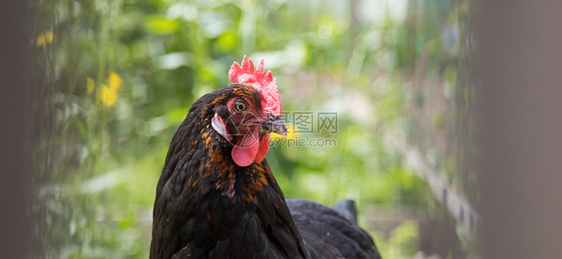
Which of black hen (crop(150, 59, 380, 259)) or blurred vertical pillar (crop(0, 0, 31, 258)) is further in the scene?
black hen (crop(150, 59, 380, 259))

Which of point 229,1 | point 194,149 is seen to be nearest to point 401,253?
point 229,1

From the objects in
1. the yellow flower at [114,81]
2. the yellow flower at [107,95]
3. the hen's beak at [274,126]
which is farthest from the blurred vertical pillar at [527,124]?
the yellow flower at [114,81]

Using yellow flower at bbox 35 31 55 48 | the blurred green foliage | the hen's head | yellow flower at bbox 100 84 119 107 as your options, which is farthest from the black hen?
yellow flower at bbox 100 84 119 107

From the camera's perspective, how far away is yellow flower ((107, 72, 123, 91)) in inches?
116

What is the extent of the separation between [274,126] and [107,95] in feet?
5.23

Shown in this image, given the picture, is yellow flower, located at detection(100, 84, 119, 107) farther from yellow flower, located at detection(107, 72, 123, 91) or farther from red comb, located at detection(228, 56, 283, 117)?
red comb, located at detection(228, 56, 283, 117)

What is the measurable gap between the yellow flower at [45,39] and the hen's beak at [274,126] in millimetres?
628

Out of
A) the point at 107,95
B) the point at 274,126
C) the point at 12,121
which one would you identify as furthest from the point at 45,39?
the point at 107,95

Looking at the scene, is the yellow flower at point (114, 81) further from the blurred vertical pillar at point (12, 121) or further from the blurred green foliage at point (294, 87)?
the blurred vertical pillar at point (12, 121)

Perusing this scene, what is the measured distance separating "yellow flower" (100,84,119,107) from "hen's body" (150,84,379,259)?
49.0 inches

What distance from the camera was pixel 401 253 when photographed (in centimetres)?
335

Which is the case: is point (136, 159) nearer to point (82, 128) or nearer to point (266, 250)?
point (82, 128)

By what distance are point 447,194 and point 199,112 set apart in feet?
4.43

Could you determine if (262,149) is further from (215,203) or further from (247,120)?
(215,203)
